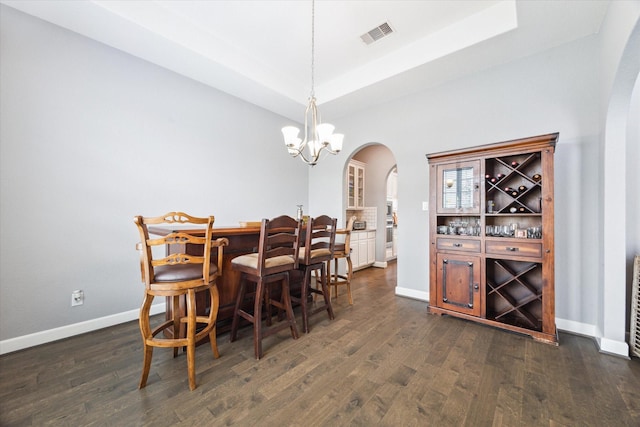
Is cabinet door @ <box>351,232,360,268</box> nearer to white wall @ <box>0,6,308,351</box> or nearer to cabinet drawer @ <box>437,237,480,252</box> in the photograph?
cabinet drawer @ <box>437,237,480,252</box>

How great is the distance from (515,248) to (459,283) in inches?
25.1

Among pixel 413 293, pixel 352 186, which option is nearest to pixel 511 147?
pixel 413 293

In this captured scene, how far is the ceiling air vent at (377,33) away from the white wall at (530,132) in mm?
1004

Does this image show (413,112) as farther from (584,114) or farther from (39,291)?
(39,291)

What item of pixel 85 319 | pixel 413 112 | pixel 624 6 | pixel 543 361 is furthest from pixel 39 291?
pixel 624 6

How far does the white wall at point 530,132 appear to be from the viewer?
2492 mm

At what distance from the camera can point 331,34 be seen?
9.68ft

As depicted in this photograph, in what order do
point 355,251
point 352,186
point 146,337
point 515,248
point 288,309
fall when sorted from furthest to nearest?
point 352,186 < point 355,251 < point 515,248 < point 288,309 < point 146,337

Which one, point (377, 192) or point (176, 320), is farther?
point (377, 192)

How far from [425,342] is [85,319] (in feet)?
10.7

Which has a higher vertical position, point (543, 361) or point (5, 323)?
point (5, 323)

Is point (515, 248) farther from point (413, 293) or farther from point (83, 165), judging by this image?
point (83, 165)

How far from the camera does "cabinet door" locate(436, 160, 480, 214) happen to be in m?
2.71

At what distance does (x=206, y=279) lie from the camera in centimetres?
178
